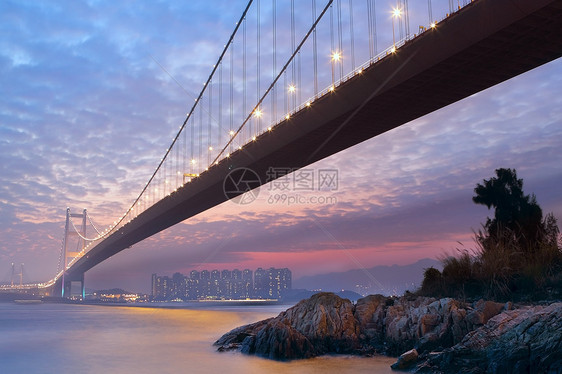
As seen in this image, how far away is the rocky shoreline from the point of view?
34.5 ft

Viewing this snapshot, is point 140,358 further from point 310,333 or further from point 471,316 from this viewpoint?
point 471,316

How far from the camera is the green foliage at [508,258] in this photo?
14586mm

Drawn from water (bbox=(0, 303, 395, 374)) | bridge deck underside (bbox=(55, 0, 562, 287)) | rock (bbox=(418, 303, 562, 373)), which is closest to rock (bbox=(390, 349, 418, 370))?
water (bbox=(0, 303, 395, 374))

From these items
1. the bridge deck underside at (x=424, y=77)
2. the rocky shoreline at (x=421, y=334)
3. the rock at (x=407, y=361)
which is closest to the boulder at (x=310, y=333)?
the rocky shoreline at (x=421, y=334)

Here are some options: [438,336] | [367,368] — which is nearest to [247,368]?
[367,368]

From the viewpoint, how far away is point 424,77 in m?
19.9

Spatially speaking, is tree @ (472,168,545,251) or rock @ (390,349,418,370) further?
tree @ (472,168,545,251)

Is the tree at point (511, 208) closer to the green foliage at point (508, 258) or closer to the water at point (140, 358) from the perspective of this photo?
the green foliage at point (508, 258)

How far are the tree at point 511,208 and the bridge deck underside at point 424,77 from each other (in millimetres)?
3991

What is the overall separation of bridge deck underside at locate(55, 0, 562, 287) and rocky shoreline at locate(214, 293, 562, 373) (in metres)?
8.65

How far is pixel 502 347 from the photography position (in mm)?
11039

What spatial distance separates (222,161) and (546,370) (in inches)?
1180

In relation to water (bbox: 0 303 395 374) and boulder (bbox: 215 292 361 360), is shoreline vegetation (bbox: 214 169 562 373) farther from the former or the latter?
water (bbox: 0 303 395 374)

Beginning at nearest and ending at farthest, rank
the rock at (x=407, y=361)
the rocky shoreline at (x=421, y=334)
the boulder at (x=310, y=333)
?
the rocky shoreline at (x=421, y=334)
the rock at (x=407, y=361)
the boulder at (x=310, y=333)
